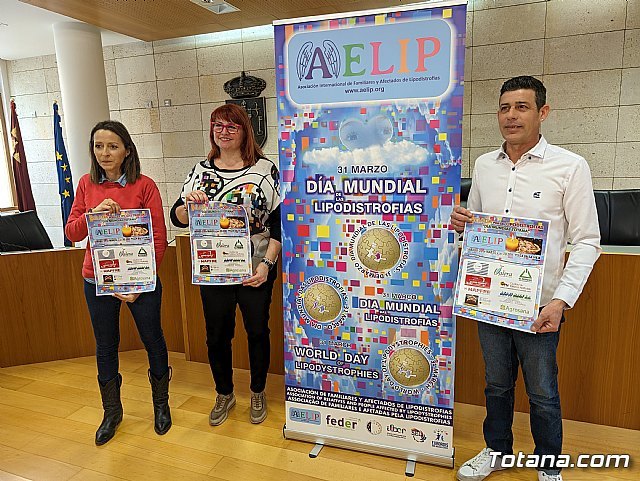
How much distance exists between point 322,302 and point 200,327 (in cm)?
144

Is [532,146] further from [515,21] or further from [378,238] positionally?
[515,21]

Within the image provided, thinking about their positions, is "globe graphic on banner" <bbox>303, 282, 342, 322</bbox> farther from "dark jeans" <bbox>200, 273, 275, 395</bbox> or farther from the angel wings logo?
the angel wings logo

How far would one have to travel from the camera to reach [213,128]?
2.31 m

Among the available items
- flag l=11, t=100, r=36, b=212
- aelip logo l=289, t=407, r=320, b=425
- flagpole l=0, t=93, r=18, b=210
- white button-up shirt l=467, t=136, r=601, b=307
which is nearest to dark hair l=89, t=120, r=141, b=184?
aelip logo l=289, t=407, r=320, b=425

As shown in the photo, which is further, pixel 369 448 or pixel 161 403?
pixel 161 403

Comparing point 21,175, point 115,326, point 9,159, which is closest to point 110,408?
point 115,326

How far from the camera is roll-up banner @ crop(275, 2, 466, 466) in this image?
6.23 ft

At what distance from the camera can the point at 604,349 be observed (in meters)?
2.38

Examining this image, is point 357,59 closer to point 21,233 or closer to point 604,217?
point 604,217

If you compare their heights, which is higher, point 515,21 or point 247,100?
point 515,21

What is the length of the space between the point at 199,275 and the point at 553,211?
1617 mm

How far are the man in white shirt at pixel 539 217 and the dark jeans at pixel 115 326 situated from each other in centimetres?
156

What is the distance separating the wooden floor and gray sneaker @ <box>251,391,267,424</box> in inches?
1.5

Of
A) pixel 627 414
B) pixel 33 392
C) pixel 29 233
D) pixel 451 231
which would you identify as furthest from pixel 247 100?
pixel 627 414
